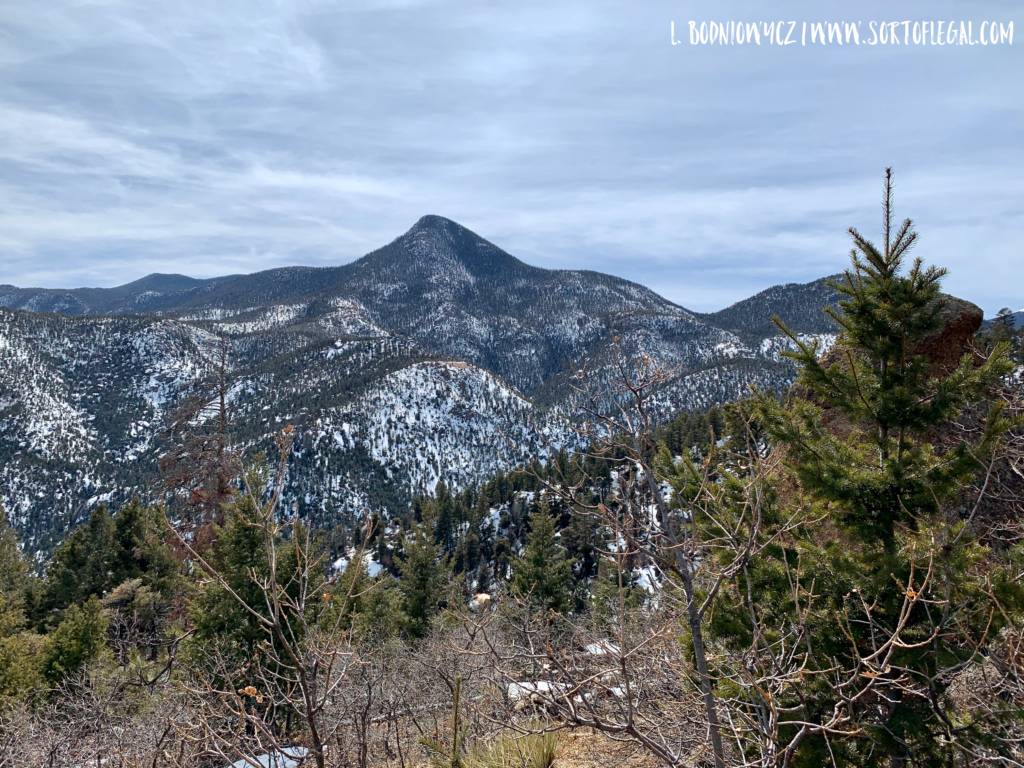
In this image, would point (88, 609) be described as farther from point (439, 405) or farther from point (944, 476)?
point (439, 405)

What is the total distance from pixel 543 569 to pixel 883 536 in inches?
800

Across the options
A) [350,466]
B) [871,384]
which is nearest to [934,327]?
[871,384]

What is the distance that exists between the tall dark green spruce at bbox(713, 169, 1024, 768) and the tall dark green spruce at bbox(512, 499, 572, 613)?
18.8 m

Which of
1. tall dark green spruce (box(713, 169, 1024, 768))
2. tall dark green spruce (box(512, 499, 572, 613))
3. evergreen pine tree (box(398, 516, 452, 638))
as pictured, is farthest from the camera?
tall dark green spruce (box(512, 499, 572, 613))

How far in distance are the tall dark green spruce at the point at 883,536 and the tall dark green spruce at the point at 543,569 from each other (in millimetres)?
18758

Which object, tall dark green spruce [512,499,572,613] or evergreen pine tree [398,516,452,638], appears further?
tall dark green spruce [512,499,572,613]

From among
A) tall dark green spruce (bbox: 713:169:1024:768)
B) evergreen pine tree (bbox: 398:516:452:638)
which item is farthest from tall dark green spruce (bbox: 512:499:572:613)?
tall dark green spruce (bbox: 713:169:1024:768)

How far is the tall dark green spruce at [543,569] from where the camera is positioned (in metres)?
24.7

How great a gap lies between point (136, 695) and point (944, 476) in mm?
16287

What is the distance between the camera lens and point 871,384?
649 cm

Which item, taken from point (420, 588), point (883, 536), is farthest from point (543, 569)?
point (883, 536)

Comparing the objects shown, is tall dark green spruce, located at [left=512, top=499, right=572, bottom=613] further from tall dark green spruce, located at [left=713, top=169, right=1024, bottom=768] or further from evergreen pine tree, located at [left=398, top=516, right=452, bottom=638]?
tall dark green spruce, located at [left=713, top=169, right=1024, bottom=768]

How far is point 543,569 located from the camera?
25016 mm

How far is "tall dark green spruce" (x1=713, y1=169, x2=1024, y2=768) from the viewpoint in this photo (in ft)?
17.1
